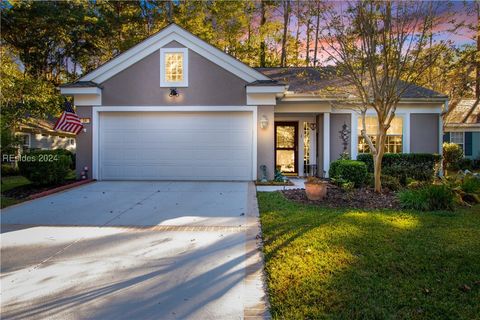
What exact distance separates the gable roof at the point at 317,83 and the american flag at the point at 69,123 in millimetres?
7458

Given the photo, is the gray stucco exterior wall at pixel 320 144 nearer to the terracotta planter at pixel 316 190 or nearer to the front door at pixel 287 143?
the front door at pixel 287 143

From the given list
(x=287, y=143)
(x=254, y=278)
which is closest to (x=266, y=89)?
(x=287, y=143)

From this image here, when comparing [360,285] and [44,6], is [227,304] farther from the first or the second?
[44,6]

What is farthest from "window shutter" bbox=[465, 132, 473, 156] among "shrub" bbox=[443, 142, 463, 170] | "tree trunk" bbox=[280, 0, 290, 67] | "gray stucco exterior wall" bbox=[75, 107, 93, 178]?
"gray stucco exterior wall" bbox=[75, 107, 93, 178]

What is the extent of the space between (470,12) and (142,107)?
980 centimetres

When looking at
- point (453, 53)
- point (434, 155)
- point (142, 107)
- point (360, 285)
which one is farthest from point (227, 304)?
point (434, 155)

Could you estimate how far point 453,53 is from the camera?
Answer: 791 centimetres

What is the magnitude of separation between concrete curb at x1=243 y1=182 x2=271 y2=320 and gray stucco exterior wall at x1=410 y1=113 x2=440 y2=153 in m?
9.24

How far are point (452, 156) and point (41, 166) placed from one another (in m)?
18.6

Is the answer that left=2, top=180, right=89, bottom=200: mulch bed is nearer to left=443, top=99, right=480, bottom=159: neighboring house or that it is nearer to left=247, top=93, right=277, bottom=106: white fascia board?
left=247, top=93, right=277, bottom=106: white fascia board

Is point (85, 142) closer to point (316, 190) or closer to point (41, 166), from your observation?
point (41, 166)

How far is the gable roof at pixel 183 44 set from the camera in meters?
10.9

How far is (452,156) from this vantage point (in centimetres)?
1731

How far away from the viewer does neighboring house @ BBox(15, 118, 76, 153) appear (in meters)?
18.9
